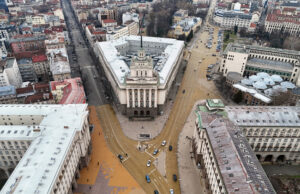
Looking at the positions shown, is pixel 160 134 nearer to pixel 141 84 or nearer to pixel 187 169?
pixel 187 169

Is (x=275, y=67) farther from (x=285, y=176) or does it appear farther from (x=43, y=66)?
(x=43, y=66)

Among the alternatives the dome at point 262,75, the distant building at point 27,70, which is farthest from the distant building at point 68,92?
the dome at point 262,75

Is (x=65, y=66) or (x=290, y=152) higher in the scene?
(x=65, y=66)

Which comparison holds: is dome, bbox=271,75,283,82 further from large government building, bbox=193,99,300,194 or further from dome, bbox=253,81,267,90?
large government building, bbox=193,99,300,194

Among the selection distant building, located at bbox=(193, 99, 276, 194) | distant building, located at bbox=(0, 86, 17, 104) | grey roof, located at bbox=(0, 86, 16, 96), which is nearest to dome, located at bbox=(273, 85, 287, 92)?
distant building, located at bbox=(193, 99, 276, 194)

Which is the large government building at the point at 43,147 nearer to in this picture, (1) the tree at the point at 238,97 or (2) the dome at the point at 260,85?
(1) the tree at the point at 238,97

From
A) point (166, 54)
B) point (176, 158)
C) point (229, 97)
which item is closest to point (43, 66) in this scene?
point (166, 54)

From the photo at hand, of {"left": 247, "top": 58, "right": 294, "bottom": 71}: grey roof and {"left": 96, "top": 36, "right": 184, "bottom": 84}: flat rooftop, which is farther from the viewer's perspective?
{"left": 247, "top": 58, "right": 294, "bottom": 71}: grey roof
